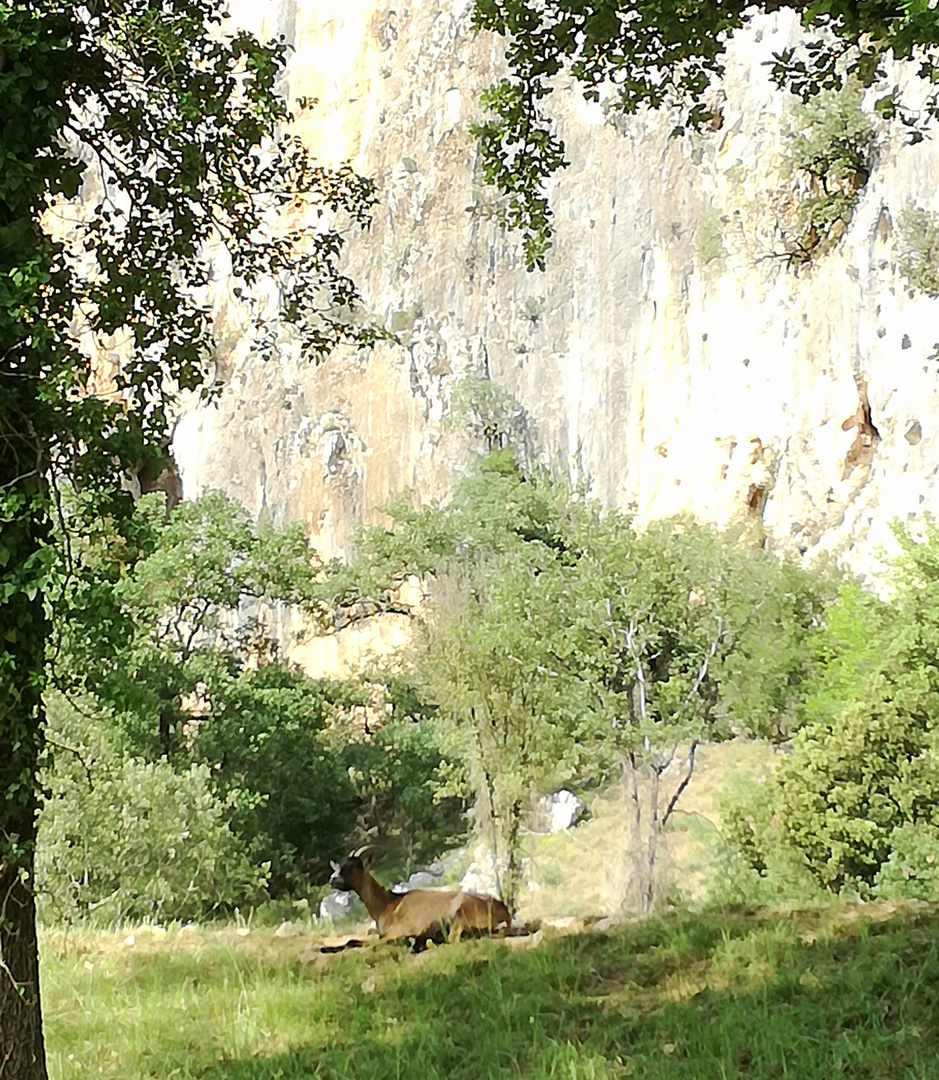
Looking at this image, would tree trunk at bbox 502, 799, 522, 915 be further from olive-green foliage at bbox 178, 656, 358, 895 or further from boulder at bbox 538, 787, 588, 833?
boulder at bbox 538, 787, 588, 833

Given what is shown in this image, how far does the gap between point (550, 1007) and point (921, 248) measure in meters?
20.8

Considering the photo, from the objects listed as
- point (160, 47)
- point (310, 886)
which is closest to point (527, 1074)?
point (160, 47)

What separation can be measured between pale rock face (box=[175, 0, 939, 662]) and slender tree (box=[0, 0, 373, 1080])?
12.1 meters

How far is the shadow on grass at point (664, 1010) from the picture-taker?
158 inches

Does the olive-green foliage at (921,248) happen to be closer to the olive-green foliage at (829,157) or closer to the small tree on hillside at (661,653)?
the olive-green foliage at (829,157)

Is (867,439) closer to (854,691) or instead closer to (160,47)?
(854,691)

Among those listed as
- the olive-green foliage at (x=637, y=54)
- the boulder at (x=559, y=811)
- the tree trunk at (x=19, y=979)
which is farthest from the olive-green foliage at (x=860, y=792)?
the tree trunk at (x=19, y=979)

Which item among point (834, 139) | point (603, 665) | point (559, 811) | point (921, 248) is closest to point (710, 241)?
point (834, 139)

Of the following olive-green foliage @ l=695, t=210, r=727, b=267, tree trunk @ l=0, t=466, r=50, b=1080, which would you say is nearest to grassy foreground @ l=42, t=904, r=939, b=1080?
tree trunk @ l=0, t=466, r=50, b=1080

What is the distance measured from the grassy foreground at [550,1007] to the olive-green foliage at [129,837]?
7294 mm

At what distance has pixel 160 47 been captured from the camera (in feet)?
13.3

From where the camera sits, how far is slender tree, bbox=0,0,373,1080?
314 cm

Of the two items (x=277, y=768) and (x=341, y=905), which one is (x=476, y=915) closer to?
(x=341, y=905)

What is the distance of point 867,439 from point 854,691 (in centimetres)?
1059
